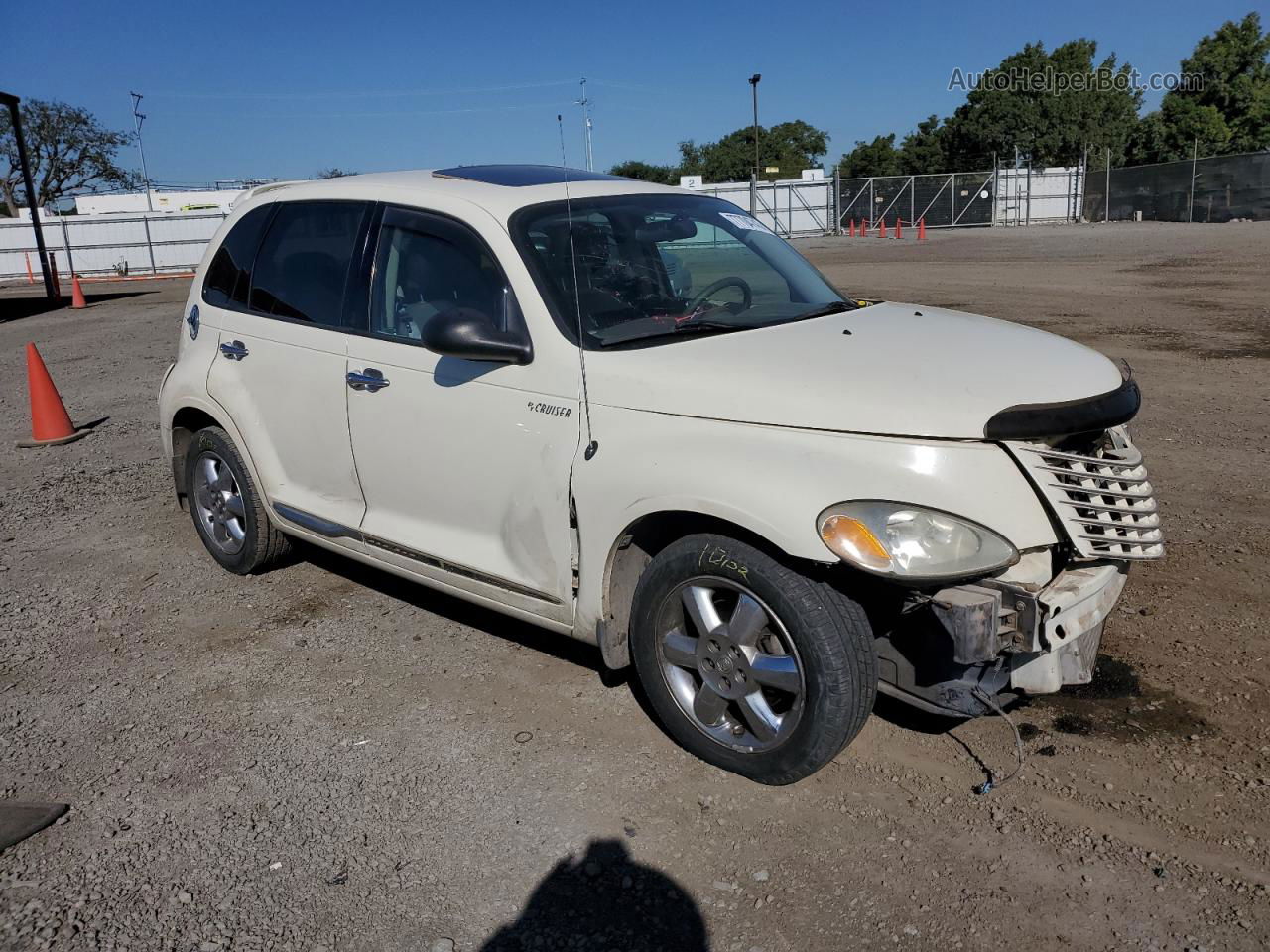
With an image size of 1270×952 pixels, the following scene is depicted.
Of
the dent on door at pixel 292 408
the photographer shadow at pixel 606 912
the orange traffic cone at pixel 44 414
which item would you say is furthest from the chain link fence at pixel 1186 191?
the photographer shadow at pixel 606 912

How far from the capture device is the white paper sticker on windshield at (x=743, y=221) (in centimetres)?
468

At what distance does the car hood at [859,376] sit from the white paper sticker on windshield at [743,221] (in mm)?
1050

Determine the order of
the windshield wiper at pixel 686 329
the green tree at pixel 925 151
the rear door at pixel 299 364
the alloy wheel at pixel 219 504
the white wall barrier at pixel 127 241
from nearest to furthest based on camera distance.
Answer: the windshield wiper at pixel 686 329, the rear door at pixel 299 364, the alloy wheel at pixel 219 504, the white wall barrier at pixel 127 241, the green tree at pixel 925 151

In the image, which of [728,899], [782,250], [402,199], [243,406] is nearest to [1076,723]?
[728,899]

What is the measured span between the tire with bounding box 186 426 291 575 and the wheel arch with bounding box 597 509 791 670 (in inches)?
90.5

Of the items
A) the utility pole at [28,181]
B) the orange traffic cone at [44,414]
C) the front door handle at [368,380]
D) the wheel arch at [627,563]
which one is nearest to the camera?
the wheel arch at [627,563]

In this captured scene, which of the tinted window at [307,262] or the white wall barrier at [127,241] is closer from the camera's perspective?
the tinted window at [307,262]

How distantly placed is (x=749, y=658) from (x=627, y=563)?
585 millimetres

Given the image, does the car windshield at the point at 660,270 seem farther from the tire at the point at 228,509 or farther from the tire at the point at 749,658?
the tire at the point at 228,509

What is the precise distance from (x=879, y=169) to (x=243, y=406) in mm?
100782

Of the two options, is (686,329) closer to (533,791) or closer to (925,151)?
(533,791)

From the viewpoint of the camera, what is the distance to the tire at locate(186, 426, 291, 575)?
5.16 m

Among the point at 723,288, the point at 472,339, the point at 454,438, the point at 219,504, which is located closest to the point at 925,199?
the point at 219,504

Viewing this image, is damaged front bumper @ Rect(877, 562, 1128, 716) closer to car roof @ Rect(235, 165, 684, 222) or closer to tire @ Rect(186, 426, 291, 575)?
car roof @ Rect(235, 165, 684, 222)
